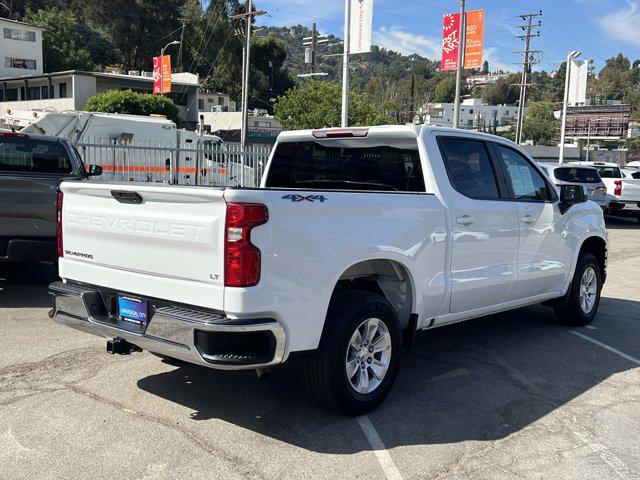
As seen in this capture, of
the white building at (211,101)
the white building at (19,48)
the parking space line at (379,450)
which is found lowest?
the parking space line at (379,450)

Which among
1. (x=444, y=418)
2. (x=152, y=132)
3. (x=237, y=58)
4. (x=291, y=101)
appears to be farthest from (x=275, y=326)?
(x=237, y=58)

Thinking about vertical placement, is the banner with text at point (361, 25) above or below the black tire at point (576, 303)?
above

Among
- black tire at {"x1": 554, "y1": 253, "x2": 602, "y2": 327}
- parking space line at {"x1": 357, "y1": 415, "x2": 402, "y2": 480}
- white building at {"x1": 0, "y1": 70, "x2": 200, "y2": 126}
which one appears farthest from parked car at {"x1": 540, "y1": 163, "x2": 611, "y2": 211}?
white building at {"x1": 0, "y1": 70, "x2": 200, "y2": 126}

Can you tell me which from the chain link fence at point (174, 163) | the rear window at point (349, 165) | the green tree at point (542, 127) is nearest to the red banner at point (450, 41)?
the chain link fence at point (174, 163)

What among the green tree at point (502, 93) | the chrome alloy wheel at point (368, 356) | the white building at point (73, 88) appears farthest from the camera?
the green tree at point (502, 93)

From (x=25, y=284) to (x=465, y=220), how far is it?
6290 millimetres

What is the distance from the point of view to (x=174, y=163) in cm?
1455

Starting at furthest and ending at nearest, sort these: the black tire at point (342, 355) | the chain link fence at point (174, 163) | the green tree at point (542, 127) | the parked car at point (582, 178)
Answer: the green tree at point (542, 127) < the parked car at point (582, 178) < the chain link fence at point (174, 163) < the black tire at point (342, 355)

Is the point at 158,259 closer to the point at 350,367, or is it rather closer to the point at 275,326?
the point at 275,326

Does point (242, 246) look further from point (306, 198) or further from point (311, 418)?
point (311, 418)

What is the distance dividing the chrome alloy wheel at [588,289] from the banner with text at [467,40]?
19.3 meters

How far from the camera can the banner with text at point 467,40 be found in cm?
2514

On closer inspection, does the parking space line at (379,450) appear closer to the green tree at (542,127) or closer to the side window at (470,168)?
the side window at (470,168)

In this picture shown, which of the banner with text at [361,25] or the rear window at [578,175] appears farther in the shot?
the banner with text at [361,25]
